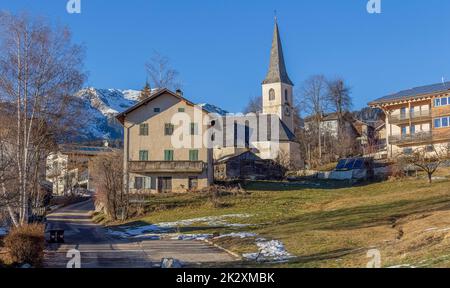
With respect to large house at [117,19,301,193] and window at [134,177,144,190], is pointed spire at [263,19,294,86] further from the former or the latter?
window at [134,177,144,190]

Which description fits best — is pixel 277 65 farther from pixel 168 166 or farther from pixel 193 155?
pixel 168 166

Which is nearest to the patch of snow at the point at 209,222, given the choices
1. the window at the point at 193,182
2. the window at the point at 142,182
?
the window at the point at 193,182

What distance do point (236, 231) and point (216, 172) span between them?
97.2ft

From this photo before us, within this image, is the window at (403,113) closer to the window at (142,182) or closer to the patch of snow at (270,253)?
the window at (142,182)

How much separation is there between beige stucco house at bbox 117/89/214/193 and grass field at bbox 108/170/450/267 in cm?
409

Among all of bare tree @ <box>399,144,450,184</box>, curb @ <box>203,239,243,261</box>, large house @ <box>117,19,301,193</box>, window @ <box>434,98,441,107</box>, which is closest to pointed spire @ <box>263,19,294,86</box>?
window @ <box>434,98,441,107</box>

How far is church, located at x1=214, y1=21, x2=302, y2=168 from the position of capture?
7450 cm

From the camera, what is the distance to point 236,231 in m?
24.4

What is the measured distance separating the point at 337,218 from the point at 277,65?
219ft

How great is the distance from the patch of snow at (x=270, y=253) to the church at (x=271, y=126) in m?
45.0

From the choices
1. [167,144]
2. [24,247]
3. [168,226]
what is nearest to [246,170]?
[167,144]

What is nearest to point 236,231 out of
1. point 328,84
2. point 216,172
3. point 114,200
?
point 114,200

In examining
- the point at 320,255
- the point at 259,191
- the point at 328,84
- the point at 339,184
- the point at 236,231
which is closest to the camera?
the point at 320,255
